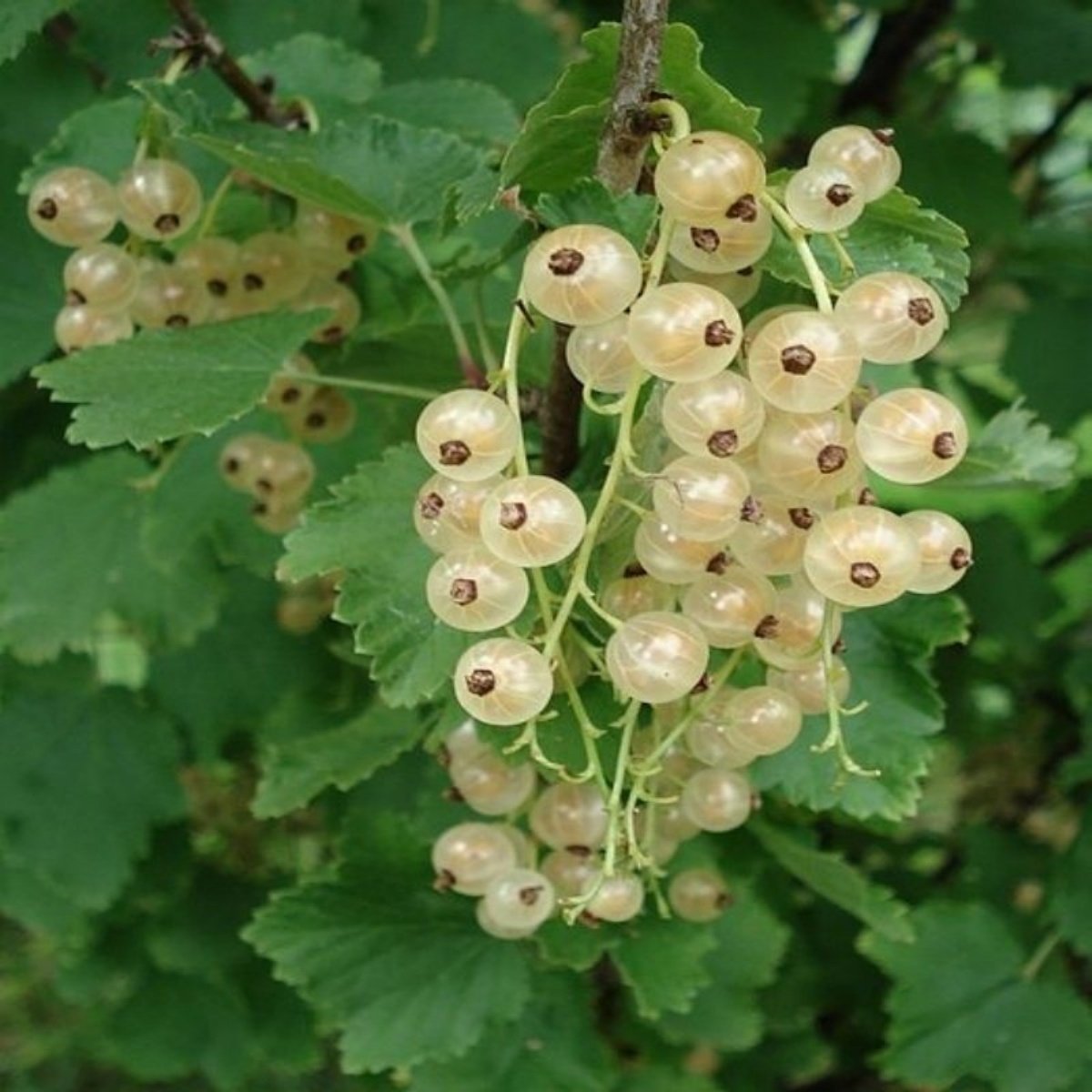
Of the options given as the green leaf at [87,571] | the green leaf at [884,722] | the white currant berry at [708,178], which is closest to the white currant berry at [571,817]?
the green leaf at [884,722]

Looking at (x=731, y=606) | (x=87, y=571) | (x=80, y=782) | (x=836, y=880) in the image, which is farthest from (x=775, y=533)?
(x=80, y=782)

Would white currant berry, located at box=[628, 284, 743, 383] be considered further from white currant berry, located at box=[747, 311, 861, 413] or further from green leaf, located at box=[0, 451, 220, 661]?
green leaf, located at box=[0, 451, 220, 661]

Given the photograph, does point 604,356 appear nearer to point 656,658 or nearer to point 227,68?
point 656,658

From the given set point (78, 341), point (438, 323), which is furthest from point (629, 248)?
point (78, 341)

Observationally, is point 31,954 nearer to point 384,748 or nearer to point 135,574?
point 135,574

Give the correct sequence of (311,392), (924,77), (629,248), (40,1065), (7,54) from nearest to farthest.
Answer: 1. (629,248)
2. (7,54)
3. (311,392)
4. (924,77)
5. (40,1065)
